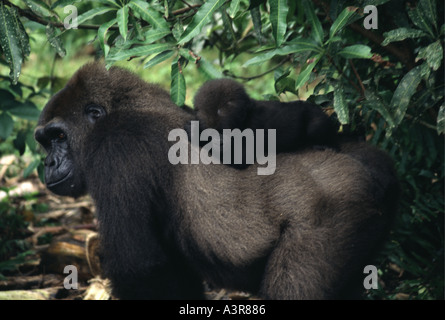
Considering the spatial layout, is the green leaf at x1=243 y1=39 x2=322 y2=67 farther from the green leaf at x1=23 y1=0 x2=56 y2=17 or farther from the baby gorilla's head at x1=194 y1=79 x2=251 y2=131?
the green leaf at x1=23 y1=0 x2=56 y2=17

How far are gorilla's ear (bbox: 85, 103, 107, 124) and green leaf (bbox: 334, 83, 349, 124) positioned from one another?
62.6 inches

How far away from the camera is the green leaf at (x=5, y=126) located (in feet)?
14.7

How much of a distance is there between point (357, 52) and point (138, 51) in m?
1.32

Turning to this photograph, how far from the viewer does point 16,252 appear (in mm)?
5039

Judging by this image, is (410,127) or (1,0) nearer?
(1,0)

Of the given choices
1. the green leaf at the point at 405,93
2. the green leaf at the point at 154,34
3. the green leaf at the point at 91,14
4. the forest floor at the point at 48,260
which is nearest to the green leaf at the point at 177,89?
the green leaf at the point at 154,34

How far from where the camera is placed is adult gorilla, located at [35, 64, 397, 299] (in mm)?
3141

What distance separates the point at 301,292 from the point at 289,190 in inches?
24.7

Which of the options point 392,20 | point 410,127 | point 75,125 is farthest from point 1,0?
point 410,127

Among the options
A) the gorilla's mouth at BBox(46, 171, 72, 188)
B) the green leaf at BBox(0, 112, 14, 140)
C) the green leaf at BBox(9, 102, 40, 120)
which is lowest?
the gorilla's mouth at BBox(46, 171, 72, 188)

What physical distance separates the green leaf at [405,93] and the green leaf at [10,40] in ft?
7.90

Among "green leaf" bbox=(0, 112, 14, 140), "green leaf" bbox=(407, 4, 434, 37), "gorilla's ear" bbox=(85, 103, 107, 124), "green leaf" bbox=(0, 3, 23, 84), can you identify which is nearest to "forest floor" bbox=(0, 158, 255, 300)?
"green leaf" bbox=(0, 112, 14, 140)

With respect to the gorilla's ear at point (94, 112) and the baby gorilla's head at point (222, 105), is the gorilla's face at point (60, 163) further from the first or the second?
the baby gorilla's head at point (222, 105)

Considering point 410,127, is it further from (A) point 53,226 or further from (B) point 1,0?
(A) point 53,226
